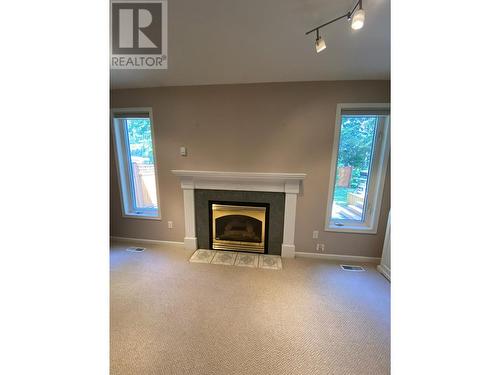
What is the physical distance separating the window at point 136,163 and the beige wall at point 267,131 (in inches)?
7.7

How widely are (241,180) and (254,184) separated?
0.20m

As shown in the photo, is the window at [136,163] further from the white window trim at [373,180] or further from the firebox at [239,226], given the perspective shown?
the white window trim at [373,180]

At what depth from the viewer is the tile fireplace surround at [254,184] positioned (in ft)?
7.87

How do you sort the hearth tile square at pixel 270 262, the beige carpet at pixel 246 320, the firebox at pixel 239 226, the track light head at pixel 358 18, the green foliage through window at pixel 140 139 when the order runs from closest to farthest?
the track light head at pixel 358 18 → the beige carpet at pixel 246 320 → the hearth tile square at pixel 270 262 → the firebox at pixel 239 226 → the green foliage through window at pixel 140 139

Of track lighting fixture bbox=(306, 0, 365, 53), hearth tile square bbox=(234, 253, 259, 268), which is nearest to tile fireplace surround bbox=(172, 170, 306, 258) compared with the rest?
hearth tile square bbox=(234, 253, 259, 268)

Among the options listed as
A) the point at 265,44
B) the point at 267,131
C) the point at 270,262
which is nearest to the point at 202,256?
the point at 270,262

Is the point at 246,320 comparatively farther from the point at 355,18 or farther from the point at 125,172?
the point at 125,172

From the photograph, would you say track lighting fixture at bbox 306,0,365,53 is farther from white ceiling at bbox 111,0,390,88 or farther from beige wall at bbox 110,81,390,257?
beige wall at bbox 110,81,390,257

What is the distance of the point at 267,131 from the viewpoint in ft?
7.79

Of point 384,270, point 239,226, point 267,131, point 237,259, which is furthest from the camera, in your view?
point 239,226

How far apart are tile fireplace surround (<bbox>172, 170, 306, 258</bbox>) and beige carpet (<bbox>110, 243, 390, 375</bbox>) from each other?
472 mm

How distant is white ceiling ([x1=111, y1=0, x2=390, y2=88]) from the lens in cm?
123

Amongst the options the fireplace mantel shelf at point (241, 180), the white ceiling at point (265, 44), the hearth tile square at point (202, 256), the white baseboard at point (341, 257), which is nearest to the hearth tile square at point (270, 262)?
the white baseboard at point (341, 257)
